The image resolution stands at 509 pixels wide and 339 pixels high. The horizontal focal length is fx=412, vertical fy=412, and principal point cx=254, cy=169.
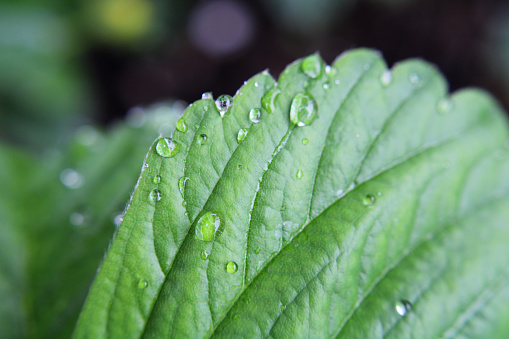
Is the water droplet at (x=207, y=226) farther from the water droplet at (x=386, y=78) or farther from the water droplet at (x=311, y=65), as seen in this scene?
the water droplet at (x=386, y=78)

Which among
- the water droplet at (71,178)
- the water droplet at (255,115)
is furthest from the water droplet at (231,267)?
the water droplet at (71,178)

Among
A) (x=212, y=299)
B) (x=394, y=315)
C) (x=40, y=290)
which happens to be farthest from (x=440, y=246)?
(x=40, y=290)

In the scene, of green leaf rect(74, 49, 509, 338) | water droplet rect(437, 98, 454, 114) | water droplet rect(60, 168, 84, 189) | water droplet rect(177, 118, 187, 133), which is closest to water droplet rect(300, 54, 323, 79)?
green leaf rect(74, 49, 509, 338)

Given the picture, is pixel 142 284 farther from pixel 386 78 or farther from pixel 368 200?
pixel 386 78

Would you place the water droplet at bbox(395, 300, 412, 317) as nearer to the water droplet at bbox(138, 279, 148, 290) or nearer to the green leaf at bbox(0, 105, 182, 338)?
the water droplet at bbox(138, 279, 148, 290)

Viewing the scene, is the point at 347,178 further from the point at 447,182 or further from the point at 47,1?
the point at 47,1

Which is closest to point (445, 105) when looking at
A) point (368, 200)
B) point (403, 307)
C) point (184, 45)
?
point (368, 200)

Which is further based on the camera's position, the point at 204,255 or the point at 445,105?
the point at 445,105

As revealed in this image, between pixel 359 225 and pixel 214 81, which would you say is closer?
pixel 359 225
